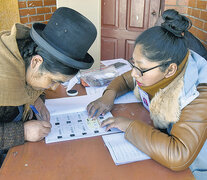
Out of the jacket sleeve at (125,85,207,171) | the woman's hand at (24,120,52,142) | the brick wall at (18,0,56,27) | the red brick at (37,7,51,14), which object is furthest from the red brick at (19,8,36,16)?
the jacket sleeve at (125,85,207,171)

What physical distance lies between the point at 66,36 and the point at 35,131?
0.49m

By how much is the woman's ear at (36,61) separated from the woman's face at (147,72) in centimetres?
48

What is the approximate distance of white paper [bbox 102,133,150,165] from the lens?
0.97 meters

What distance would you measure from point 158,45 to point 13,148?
0.86 meters

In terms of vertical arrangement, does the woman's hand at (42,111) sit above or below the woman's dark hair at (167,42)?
below

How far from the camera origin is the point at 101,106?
1355 mm

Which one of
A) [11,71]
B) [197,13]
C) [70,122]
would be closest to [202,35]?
[197,13]

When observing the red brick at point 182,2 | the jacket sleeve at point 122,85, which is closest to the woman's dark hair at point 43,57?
the jacket sleeve at point 122,85

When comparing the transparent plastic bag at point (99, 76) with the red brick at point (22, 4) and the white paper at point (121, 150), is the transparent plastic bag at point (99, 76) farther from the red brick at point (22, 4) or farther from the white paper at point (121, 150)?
the red brick at point (22, 4)

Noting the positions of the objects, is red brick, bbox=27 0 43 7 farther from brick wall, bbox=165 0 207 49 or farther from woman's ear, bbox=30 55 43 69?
woman's ear, bbox=30 55 43 69

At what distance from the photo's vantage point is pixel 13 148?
106 centimetres

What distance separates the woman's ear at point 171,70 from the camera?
1096mm

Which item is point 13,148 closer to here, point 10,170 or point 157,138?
point 10,170

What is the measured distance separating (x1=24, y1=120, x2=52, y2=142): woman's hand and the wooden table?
0.09ft
